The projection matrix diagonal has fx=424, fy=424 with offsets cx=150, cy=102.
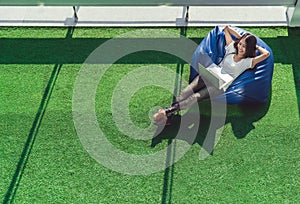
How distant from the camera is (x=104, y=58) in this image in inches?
261

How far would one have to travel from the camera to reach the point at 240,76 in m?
5.62

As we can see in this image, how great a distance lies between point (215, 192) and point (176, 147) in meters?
0.79

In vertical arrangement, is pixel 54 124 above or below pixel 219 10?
below

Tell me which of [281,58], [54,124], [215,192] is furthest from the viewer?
[281,58]

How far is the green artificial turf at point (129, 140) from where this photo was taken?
5109 mm

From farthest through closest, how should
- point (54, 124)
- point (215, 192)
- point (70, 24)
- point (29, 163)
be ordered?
point (70, 24), point (54, 124), point (29, 163), point (215, 192)

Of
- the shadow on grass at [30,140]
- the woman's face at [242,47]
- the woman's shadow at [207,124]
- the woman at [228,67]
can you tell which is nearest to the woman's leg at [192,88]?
the woman at [228,67]

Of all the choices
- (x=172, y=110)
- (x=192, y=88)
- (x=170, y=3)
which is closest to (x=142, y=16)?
(x=170, y=3)

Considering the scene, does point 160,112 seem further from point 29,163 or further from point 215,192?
point 29,163

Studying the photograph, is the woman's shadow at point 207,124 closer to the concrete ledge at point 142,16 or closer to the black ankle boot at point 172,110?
the black ankle boot at point 172,110

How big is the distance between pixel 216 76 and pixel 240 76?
1.13 ft

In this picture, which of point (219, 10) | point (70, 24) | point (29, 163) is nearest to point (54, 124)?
point (29, 163)

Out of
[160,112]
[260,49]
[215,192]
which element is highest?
[260,49]

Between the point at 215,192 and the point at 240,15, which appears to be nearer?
the point at 215,192
